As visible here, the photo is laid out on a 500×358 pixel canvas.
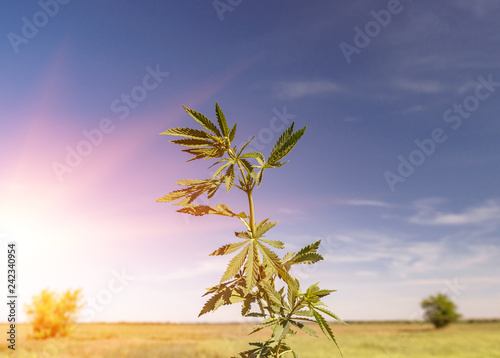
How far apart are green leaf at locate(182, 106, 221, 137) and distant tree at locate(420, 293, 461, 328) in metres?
60.0

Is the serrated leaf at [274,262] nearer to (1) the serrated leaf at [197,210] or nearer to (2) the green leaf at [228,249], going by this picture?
(2) the green leaf at [228,249]

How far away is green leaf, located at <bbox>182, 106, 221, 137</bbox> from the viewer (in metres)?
1.53

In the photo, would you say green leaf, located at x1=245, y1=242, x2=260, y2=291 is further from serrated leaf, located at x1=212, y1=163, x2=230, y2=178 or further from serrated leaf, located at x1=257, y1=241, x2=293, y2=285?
serrated leaf, located at x1=212, y1=163, x2=230, y2=178

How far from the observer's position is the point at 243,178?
1600mm

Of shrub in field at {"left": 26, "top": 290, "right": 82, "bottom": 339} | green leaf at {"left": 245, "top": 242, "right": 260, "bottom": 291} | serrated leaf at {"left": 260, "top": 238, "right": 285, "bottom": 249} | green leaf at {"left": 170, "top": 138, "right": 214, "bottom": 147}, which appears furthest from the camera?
shrub in field at {"left": 26, "top": 290, "right": 82, "bottom": 339}

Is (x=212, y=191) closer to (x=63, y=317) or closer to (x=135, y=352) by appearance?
(x=135, y=352)

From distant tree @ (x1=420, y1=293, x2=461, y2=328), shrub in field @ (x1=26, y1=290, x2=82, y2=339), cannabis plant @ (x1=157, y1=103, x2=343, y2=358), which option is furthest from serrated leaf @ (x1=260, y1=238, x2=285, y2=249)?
distant tree @ (x1=420, y1=293, x2=461, y2=328)

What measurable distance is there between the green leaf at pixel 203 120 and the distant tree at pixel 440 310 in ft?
197

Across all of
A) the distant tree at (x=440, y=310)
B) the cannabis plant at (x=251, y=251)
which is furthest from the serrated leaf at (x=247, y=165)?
the distant tree at (x=440, y=310)

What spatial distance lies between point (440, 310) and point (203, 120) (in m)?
A: 61.3

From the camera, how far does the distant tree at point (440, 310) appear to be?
5291 centimetres

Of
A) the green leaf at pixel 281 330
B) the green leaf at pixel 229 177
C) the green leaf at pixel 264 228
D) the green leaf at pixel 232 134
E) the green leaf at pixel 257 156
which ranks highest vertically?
the green leaf at pixel 232 134

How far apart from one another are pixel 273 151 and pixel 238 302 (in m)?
0.65

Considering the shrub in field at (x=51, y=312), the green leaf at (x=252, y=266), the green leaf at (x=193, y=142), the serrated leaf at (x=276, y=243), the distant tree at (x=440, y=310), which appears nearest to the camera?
the green leaf at (x=252, y=266)
